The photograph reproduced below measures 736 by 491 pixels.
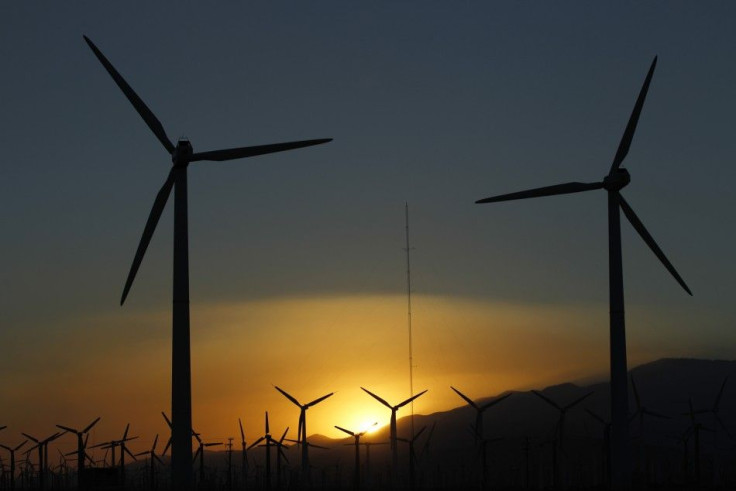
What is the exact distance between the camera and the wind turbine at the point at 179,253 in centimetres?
7969

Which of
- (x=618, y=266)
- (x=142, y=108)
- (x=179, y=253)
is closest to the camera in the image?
(x=179, y=253)

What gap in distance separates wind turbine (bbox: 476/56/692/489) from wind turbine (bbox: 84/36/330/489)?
2531 centimetres

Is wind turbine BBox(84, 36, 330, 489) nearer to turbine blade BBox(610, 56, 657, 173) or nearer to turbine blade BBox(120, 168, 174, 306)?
turbine blade BBox(120, 168, 174, 306)

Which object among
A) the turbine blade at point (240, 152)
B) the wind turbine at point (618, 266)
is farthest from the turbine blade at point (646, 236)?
the turbine blade at point (240, 152)

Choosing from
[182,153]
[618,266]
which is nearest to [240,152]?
[182,153]

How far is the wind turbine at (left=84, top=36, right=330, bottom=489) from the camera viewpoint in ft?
261

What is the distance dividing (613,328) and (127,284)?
38494 millimetres

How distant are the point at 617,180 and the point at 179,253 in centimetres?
3908

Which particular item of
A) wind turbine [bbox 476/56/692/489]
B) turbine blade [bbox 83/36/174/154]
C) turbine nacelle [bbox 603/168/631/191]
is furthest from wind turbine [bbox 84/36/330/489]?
turbine nacelle [bbox 603/168/631/191]

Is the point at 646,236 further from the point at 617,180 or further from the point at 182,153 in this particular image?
the point at 182,153

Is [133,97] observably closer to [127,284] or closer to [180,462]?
[127,284]

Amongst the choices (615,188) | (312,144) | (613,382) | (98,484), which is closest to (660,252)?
(615,188)

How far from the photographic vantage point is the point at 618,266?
99000mm

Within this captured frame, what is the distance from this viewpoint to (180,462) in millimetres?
79562
